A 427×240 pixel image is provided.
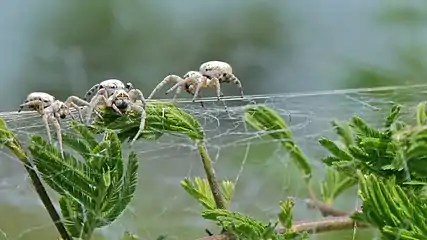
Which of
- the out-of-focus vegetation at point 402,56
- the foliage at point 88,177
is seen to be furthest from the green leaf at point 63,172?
the out-of-focus vegetation at point 402,56

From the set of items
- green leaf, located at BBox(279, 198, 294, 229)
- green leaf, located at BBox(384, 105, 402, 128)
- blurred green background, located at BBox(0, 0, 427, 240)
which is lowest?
Answer: blurred green background, located at BBox(0, 0, 427, 240)

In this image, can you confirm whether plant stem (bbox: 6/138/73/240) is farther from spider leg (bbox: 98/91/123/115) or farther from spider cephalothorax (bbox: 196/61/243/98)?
spider cephalothorax (bbox: 196/61/243/98)

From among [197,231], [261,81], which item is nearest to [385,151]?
[197,231]

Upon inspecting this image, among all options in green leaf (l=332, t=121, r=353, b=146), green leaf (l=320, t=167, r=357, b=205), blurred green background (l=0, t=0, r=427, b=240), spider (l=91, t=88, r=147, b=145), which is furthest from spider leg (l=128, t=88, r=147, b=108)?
blurred green background (l=0, t=0, r=427, b=240)

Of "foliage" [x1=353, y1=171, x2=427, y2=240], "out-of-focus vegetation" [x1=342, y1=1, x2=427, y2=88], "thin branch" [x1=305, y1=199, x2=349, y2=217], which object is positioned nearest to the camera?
"foliage" [x1=353, y1=171, x2=427, y2=240]

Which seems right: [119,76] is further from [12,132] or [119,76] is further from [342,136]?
[12,132]

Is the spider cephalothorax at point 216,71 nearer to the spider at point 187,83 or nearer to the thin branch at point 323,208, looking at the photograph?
the spider at point 187,83
